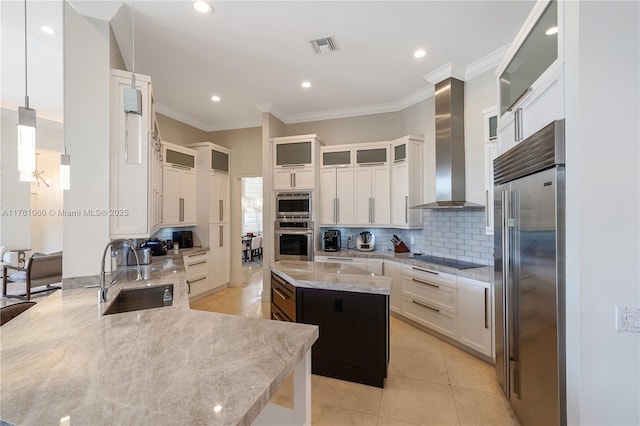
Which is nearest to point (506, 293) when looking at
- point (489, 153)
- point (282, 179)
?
point (489, 153)

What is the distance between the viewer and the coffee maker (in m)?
4.53

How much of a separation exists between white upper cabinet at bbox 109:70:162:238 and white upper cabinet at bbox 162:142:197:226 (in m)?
2.12

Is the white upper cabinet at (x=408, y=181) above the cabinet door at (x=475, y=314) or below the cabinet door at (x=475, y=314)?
above

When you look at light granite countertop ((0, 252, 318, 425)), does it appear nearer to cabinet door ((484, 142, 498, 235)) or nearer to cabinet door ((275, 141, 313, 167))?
cabinet door ((484, 142, 498, 235))

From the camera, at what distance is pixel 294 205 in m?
4.59

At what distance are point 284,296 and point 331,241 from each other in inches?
72.8

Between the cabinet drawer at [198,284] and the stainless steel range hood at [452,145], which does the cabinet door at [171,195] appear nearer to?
the cabinet drawer at [198,284]

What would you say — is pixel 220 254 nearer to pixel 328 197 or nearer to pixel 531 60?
pixel 328 197

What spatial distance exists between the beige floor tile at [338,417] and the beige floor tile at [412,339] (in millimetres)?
1167

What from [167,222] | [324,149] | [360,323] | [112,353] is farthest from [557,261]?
[167,222]

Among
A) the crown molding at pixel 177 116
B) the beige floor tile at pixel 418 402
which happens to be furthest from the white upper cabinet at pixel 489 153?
the crown molding at pixel 177 116

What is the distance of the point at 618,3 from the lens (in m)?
1.30

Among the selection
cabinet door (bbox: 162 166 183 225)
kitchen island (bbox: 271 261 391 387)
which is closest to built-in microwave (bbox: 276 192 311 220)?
cabinet door (bbox: 162 166 183 225)

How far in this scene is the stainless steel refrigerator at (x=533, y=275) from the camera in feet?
4.63
